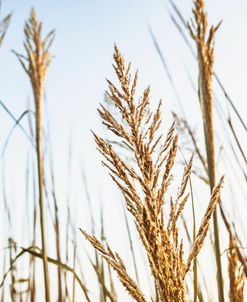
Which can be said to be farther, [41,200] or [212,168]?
[41,200]

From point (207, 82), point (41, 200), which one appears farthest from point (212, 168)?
point (41, 200)

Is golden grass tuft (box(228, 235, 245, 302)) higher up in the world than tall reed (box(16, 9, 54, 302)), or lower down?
lower down

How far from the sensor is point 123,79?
1.03 metres

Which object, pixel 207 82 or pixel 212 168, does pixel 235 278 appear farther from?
pixel 207 82

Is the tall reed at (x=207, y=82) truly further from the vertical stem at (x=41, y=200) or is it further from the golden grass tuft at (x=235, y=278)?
the vertical stem at (x=41, y=200)

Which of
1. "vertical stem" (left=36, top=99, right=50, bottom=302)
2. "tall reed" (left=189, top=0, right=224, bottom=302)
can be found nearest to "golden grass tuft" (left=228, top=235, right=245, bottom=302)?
"tall reed" (left=189, top=0, right=224, bottom=302)

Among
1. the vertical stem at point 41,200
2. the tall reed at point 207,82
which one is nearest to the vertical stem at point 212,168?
the tall reed at point 207,82

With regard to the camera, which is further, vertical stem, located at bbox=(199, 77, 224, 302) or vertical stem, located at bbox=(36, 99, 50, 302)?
vertical stem, located at bbox=(36, 99, 50, 302)

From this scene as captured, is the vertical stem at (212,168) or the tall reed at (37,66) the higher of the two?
the tall reed at (37,66)

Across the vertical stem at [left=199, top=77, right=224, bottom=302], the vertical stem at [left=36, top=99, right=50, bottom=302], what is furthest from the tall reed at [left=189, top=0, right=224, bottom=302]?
the vertical stem at [left=36, top=99, right=50, bottom=302]

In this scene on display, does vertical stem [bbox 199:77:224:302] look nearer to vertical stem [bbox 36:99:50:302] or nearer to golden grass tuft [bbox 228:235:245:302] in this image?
golden grass tuft [bbox 228:235:245:302]

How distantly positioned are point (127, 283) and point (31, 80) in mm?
1466

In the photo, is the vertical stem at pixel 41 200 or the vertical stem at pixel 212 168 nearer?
the vertical stem at pixel 212 168

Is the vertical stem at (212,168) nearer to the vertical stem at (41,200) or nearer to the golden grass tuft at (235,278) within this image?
the golden grass tuft at (235,278)
